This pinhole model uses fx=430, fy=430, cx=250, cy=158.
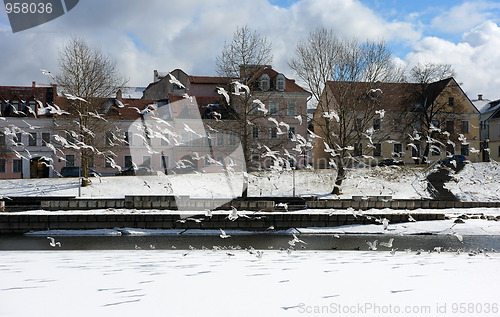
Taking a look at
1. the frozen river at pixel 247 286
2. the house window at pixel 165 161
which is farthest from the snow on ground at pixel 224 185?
the frozen river at pixel 247 286

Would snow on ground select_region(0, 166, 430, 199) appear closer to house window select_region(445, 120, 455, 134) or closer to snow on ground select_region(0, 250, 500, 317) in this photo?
house window select_region(445, 120, 455, 134)

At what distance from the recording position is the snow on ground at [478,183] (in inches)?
1203

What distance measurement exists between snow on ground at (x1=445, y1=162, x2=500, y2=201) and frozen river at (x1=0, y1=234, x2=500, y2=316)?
68.7ft

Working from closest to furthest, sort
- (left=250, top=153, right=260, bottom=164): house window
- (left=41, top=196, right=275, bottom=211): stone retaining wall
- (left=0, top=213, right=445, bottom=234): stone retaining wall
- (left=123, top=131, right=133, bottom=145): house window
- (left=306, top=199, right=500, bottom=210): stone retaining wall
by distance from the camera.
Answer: (left=0, top=213, right=445, bottom=234): stone retaining wall < (left=41, top=196, right=275, bottom=211): stone retaining wall < (left=306, top=199, right=500, bottom=210): stone retaining wall < (left=250, top=153, right=260, bottom=164): house window < (left=123, top=131, right=133, bottom=145): house window

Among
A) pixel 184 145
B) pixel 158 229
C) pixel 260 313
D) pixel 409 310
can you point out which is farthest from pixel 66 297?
pixel 184 145

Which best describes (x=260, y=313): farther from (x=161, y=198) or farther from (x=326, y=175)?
(x=326, y=175)

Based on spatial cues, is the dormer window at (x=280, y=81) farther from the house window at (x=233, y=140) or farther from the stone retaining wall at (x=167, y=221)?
the stone retaining wall at (x=167, y=221)

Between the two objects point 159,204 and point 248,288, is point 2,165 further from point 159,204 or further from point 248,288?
point 248,288

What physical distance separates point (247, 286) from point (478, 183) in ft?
107

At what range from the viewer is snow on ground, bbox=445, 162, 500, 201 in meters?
30.5

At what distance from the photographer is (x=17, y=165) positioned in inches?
1804

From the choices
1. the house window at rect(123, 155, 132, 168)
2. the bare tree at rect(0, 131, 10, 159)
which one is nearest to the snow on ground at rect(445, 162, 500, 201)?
the house window at rect(123, 155, 132, 168)

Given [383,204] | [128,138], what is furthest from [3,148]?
[383,204]

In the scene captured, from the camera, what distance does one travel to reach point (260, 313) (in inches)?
227
